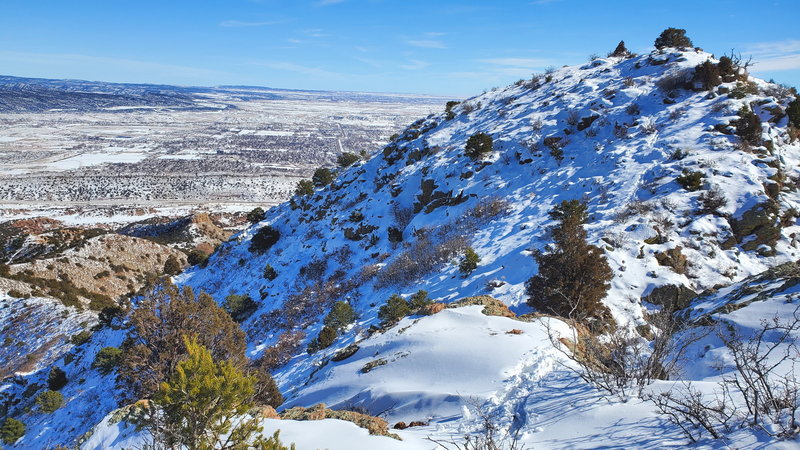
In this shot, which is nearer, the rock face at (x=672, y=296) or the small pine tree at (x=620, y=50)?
the rock face at (x=672, y=296)

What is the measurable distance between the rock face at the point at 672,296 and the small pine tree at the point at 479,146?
41.8ft


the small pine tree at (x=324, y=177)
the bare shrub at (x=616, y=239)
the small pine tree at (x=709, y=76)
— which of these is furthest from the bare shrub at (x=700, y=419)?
the small pine tree at (x=324, y=177)

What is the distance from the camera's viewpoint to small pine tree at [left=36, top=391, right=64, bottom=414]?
1551 cm

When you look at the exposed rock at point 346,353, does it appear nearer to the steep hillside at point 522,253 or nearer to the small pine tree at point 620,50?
the steep hillside at point 522,253

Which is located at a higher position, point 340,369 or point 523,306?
point 523,306

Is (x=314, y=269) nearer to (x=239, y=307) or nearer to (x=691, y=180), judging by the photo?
(x=239, y=307)

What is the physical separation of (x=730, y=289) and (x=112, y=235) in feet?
133

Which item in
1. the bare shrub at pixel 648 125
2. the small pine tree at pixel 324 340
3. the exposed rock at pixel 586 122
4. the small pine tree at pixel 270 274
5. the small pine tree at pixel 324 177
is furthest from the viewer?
the small pine tree at pixel 324 177

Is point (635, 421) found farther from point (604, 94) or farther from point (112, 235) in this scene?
point (112, 235)

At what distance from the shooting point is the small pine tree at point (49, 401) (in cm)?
1551

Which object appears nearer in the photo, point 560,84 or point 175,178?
point 560,84

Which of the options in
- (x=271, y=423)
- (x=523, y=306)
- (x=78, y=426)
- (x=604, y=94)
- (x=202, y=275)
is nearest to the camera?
(x=271, y=423)

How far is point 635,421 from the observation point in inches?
193

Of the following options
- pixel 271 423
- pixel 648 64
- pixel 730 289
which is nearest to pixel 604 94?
pixel 648 64
